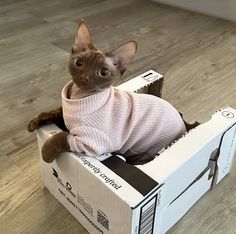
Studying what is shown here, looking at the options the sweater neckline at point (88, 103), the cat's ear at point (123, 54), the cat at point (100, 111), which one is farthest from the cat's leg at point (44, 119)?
the cat's ear at point (123, 54)

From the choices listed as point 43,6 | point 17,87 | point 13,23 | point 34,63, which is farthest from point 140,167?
point 43,6

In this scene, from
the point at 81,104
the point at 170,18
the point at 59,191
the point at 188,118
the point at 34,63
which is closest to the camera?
the point at 81,104

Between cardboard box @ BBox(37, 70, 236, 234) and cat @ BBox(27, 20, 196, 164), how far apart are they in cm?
4

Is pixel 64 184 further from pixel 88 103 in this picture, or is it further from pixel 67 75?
pixel 67 75

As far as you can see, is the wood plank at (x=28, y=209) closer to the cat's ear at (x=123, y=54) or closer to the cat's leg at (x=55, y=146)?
Result: the cat's leg at (x=55, y=146)

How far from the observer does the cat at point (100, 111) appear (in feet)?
2.46

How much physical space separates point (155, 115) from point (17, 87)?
2.64ft

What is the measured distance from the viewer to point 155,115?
0.86m

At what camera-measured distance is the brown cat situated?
74 centimetres

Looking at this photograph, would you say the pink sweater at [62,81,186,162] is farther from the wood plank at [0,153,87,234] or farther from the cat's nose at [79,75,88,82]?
the wood plank at [0,153,87,234]

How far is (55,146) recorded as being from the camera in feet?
2.63

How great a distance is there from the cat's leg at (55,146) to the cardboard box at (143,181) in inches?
0.9

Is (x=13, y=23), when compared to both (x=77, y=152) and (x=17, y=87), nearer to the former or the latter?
(x=17, y=87)

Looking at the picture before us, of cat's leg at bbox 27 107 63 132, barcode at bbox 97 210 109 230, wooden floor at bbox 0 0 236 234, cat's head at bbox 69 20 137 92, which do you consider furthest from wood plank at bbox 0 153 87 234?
cat's head at bbox 69 20 137 92
